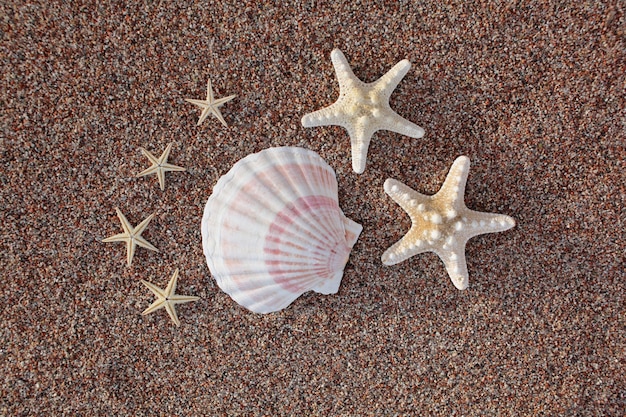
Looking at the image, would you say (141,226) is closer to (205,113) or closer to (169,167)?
(169,167)

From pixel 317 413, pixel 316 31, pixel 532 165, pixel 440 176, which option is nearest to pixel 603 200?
pixel 532 165

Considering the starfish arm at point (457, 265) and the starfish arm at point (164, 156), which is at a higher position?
the starfish arm at point (164, 156)

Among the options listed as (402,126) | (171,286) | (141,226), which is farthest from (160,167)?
(402,126)

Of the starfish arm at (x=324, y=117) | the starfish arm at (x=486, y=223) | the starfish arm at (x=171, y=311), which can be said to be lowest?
the starfish arm at (x=171, y=311)

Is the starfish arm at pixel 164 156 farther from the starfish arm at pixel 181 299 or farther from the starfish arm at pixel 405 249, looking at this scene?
the starfish arm at pixel 405 249

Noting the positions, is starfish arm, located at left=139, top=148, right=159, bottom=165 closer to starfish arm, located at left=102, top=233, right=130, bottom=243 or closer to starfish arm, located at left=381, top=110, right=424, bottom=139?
starfish arm, located at left=102, top=233, right=130, bottom=243

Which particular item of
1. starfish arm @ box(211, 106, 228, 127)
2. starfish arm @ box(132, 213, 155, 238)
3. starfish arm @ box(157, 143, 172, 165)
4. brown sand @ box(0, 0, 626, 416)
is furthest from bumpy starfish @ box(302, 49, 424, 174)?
starfish arm @ box(132, 213, 155, 238)

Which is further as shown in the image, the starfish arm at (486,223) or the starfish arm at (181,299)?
the starfish arm at (181,299)

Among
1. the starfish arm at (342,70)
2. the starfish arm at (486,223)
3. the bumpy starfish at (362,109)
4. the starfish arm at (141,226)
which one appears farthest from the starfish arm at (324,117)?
the starfish arm at (141,226)
